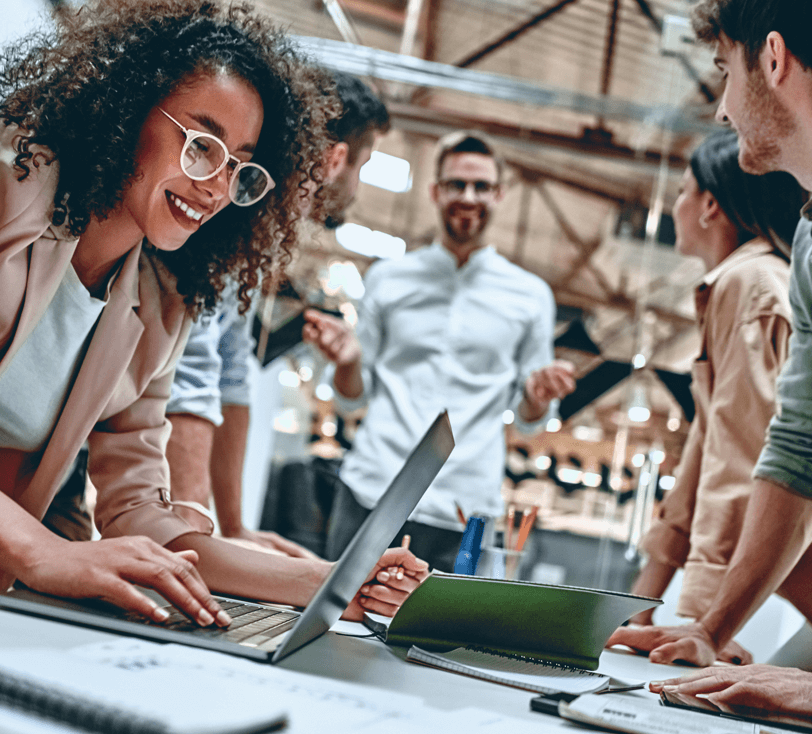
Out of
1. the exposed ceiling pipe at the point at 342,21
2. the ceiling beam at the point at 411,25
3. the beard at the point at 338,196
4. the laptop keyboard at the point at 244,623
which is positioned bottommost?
the laptop keyboard at the point at 244,623

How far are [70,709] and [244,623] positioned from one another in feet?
1.40

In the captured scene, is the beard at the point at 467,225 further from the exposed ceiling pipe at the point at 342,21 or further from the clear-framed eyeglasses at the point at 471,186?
the exposed ceiling pipe at the point at 342,21

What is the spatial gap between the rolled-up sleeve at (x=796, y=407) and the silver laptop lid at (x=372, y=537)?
700 mm

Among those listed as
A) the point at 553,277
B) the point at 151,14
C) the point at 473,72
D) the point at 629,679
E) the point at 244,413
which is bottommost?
the point at 629,679

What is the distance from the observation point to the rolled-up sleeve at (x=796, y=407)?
4.11 ft

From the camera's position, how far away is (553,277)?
5.02 meters

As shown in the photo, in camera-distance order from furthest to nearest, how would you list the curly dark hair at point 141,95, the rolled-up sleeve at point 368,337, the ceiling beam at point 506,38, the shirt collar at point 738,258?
the ceiling beam at point 506,38, the rolled-up sleeve at point 368,337, the shirt collar at point 738,258, the curly dark hair at point 141,95

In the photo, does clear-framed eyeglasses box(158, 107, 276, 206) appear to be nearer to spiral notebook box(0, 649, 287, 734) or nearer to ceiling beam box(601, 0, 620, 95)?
spiral notebook box(0, 649, 287, 734)

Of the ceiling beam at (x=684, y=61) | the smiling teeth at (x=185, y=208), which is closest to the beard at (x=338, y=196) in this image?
the smiling teeth at (x=185, y=208)

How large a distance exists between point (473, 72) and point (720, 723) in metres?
4.04

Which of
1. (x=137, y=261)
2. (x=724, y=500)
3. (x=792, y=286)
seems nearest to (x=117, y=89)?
(x=137, y=261)

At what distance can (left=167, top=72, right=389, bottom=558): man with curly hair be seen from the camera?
1.78 meters

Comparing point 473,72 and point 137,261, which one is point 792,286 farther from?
point 473,72

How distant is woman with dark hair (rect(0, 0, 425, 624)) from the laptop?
265mm
